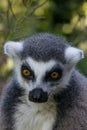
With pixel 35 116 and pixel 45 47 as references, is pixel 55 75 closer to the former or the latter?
pixel 45 47

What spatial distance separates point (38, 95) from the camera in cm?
797

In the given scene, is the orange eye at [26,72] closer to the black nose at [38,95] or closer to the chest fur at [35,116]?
the black nose at [38,95]

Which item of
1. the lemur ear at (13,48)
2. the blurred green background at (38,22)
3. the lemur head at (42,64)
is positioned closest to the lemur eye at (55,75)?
the lemur head at (42,64)

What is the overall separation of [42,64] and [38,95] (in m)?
0.35

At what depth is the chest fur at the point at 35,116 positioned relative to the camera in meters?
8.41

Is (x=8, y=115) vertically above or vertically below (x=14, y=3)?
below

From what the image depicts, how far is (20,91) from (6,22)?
6.18 feet

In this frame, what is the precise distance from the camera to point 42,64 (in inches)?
320

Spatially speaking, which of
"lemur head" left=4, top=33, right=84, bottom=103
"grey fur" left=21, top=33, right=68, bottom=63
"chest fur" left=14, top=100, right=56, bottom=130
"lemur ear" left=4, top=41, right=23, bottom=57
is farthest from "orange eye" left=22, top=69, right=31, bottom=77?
"chest fur" left=14, top=100, right=56, bottom=130

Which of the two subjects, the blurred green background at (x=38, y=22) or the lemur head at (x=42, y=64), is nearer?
the lemur head at (x=42, y=64)

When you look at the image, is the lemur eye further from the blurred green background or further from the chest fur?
the blurred green background

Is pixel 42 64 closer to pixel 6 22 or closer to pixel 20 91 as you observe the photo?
pixel 20 91

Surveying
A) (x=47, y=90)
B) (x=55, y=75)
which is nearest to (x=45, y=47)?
(x=55, y=75)

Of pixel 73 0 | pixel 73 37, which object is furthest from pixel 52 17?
pixel 73 37
